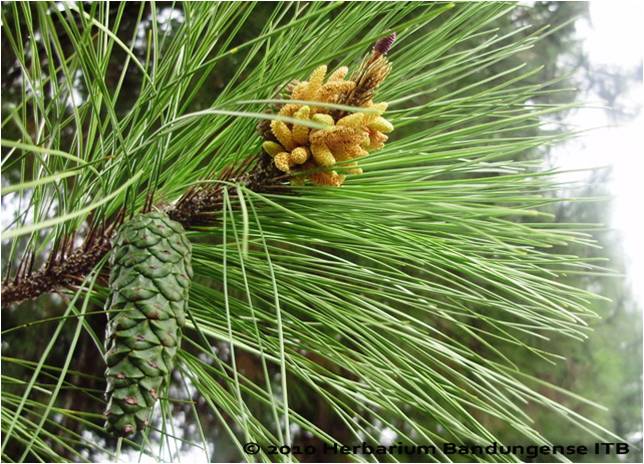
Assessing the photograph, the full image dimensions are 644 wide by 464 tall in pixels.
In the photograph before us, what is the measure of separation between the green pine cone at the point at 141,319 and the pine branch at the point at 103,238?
0.20 feet

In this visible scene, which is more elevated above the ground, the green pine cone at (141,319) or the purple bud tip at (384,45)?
the purple bud tip at (384,45)

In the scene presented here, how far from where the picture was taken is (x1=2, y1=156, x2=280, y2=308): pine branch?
0.44 metres

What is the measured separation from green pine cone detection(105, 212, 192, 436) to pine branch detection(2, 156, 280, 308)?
62 mm

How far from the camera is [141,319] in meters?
0.37

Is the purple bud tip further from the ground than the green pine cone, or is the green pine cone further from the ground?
the purple bud tip

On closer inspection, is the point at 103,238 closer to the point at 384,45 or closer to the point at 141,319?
the point at 141,319

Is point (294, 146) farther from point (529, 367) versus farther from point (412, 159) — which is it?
point (529, 367)

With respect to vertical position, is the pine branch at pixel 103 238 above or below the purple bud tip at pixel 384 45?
A: below

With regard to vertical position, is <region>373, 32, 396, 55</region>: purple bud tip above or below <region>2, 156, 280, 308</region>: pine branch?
above

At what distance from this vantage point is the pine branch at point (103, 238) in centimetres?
44

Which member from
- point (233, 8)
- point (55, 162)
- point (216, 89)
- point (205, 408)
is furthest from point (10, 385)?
point (233, 8)

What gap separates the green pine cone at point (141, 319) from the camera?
14.3 inches

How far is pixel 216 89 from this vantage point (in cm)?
119

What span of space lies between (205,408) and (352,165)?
38.2 inches
